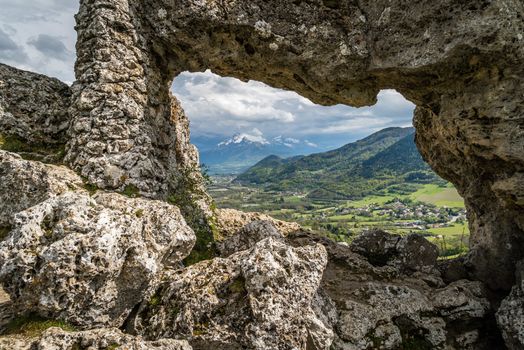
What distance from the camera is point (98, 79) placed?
1623 cm

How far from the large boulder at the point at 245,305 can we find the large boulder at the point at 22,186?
226 inches

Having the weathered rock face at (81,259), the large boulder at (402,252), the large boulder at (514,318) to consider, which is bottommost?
the large boulder at (514,318)

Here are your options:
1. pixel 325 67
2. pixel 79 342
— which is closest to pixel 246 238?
pixel 325 67

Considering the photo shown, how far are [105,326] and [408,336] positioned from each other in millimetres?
12458

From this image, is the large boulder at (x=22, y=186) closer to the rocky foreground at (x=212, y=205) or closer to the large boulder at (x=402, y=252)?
the rocky foreground at (x=212, y=205)

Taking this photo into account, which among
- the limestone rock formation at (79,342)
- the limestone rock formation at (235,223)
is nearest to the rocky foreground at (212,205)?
the limestone rock formation at (79,342)

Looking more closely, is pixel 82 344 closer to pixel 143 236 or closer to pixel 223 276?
pixel 143 236

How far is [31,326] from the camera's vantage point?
10.3 m

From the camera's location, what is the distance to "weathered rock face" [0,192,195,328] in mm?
10344

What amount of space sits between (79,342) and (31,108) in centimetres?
1275

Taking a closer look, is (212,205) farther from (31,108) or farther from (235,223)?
(31,108)

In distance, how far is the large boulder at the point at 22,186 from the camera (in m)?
13.1

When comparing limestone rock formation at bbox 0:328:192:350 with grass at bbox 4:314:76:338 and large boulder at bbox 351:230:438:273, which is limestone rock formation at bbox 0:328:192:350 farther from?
large boulder at bbox 351:230:438:273

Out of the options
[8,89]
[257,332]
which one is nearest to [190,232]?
[257,332]
